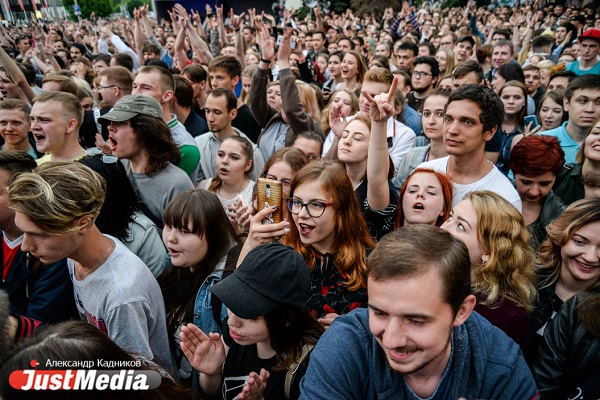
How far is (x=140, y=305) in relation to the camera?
6.51ft

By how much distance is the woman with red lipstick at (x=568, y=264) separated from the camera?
221cm

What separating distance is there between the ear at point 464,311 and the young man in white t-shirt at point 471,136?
66.1 inches

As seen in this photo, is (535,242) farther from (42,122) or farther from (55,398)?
(42,122)

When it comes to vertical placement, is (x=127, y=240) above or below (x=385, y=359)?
below

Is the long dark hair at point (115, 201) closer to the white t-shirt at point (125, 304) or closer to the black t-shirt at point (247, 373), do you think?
the white t-shirt at point (125, 304)

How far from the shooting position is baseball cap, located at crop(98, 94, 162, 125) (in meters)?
3.17

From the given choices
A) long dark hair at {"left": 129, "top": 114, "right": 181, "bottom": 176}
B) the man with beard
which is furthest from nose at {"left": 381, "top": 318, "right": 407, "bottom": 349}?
long dark hair at {"left": 129, "top": 114, "right": 181, "bottom": 176}

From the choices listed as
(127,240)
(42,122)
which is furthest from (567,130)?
(42,122)

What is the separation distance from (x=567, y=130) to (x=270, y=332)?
3628 mm

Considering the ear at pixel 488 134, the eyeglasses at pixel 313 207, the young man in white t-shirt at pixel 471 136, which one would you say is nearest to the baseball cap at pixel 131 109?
the eyeglasses at pixel 313 207

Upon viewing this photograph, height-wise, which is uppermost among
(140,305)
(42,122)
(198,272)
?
(42,122)

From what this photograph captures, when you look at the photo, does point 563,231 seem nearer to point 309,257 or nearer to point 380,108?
point 380,108

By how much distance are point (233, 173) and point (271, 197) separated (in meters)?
0.91

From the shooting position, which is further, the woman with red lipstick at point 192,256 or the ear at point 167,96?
the ear at point 167,96
